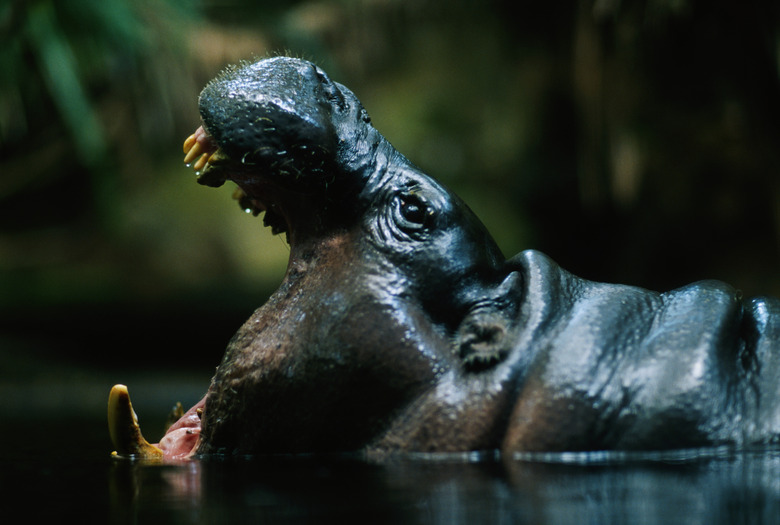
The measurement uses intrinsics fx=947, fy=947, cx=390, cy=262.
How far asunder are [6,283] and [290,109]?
7.80m

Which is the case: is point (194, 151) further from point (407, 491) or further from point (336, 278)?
point (407, 491)

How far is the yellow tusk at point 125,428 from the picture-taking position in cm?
272

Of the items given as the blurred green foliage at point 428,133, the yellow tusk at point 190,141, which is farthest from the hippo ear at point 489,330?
the blurred green foliage at point 428,133

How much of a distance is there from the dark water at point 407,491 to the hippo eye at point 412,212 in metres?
0.68

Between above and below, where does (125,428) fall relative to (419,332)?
below

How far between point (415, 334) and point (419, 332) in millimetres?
16

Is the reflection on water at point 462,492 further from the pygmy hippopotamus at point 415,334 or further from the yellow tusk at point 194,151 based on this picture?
the yellow tusk at point 194,151

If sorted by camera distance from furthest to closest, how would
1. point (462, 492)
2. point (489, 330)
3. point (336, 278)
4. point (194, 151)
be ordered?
point (194, 151), point (336, 278), point (489, 330), point (462, 492)

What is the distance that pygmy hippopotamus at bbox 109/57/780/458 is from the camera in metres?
2.42

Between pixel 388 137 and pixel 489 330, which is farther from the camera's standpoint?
pixel 388 137

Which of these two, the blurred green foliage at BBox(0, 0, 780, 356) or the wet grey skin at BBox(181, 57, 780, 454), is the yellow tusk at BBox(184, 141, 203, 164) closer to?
the wet grey skin at BBox(181, 57, 780, 454)

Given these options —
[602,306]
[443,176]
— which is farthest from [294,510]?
[443,176]

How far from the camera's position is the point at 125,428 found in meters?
2.82

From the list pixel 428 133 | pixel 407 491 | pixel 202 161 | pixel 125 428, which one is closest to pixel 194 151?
pixel 202 161
